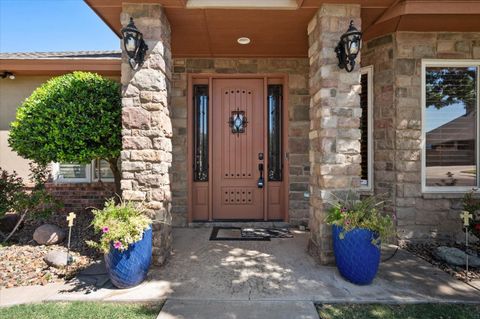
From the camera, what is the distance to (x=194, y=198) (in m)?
5.03

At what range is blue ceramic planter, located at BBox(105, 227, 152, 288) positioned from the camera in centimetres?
276

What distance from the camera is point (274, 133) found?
200 inches

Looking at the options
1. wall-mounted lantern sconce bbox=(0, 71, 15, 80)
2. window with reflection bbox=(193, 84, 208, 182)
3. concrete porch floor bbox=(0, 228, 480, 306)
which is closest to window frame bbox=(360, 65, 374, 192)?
concrete porch floor bbox=(0, 228, 480, 306)

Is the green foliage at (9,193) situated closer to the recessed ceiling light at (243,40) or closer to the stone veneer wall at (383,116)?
the recessed ceiling light at (243,40)

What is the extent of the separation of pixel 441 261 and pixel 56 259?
438 cm

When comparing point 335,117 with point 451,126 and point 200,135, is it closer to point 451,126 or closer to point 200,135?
point 451,126

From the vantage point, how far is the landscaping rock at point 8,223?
14.4 feet

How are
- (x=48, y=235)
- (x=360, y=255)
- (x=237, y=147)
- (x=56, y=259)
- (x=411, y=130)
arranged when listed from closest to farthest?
1. (x=360, y=255)
2. (x=56, y=259)
3. (x=48, y=235)
4. (x=411, y=130)
5. (x=237, y=147)

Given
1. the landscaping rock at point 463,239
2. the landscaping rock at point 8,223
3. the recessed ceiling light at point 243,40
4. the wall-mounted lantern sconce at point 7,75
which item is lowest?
the landscaping rock at point 463,239

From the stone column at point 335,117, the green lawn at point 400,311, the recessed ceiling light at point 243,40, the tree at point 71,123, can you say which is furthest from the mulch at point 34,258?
the recessed ceiling light at point 243,40

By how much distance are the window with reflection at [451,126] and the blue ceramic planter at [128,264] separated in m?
3.80

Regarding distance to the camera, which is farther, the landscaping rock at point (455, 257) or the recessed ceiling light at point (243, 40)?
the recessed ceiling light at point (243, 40)

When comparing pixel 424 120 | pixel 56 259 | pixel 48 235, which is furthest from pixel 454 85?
pixel 48 235

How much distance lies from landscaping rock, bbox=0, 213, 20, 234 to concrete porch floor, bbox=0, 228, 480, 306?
1.88 metres
